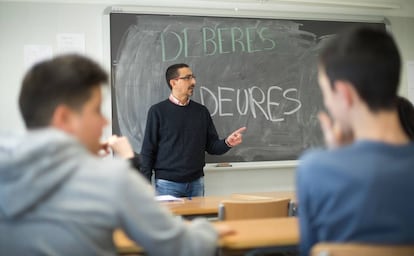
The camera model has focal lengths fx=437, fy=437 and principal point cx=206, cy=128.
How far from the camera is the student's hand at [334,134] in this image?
129 centimetres

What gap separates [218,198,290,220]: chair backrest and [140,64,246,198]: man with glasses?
1.32 m

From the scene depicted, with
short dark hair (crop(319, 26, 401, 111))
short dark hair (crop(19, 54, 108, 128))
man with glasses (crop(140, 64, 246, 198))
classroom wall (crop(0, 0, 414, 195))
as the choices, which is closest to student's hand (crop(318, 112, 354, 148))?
short dark hair (crop(319, 26, 401, 111))

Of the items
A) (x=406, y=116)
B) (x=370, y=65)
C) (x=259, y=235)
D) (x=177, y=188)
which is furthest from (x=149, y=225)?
(x=177, y=188)

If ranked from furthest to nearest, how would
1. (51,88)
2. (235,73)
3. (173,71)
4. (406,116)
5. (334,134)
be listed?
(235,73) < (173,71) < (406,116) < (334,134) < (51,88)

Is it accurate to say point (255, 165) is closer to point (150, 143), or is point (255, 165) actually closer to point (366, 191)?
point (150, 143)

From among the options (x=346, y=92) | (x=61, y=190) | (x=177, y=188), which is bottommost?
(x=177, y=188)

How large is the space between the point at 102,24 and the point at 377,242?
345 cm

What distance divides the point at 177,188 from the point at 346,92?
8.73 ft

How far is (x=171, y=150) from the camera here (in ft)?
12.4

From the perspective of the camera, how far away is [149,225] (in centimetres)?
117

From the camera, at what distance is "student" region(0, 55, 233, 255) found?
1099mm

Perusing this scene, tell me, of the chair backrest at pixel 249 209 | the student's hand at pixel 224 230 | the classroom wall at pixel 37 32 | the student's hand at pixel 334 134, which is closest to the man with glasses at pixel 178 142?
the classroom wall at pixel 37 32

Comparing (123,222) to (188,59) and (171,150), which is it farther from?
(188,59)

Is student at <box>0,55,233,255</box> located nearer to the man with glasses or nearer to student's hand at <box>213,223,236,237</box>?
student's hand at <box>213,223,236,237</box>
